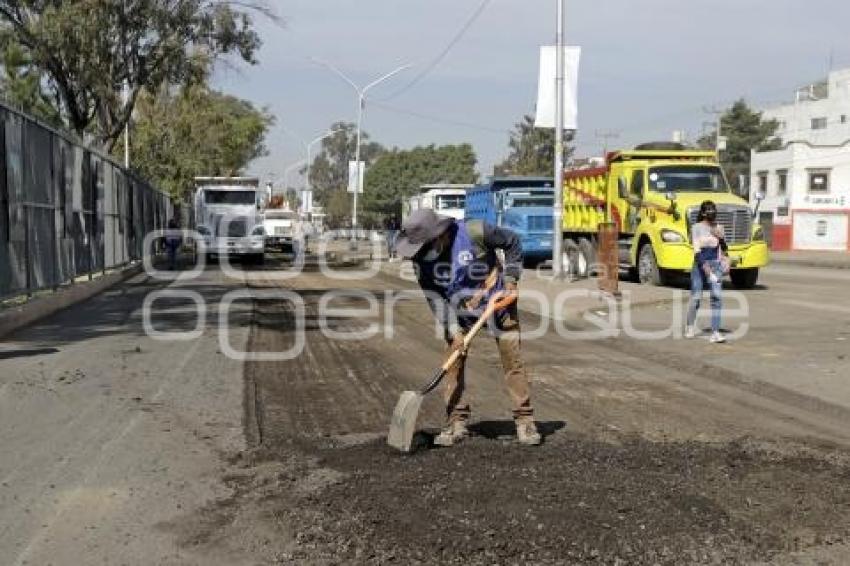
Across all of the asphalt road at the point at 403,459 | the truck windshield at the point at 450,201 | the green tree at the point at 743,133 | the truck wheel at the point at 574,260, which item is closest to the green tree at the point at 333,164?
the green tree at the point at 743,133

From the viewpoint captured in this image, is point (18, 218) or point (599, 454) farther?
point (18, 218)

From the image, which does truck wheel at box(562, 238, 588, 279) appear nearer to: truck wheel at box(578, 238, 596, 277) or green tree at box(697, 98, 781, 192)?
truck wheel at box(578, 238, 596, 277)

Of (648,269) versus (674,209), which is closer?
(674,209)

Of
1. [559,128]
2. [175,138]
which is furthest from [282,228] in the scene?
[559,128]

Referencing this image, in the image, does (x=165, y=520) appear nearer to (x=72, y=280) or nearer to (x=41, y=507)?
(x=41, y=507)

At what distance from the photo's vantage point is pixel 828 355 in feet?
37.3

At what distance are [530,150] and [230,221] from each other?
39620 millimetres

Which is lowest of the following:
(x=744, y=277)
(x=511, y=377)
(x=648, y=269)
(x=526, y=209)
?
(x=744, y=277)

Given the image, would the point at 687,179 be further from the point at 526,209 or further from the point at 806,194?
the point at 806,194

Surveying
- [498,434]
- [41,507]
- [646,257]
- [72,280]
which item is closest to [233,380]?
[498,434]

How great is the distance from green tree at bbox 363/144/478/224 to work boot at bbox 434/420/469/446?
104 meters

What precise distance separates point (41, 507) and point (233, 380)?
4.14 meters

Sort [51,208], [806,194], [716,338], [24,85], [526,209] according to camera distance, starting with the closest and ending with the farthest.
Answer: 1. [716,338]
2. [51,208]
3. [526,209]
4. [24,85]
5. [806,194]

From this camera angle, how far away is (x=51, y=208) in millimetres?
15586
